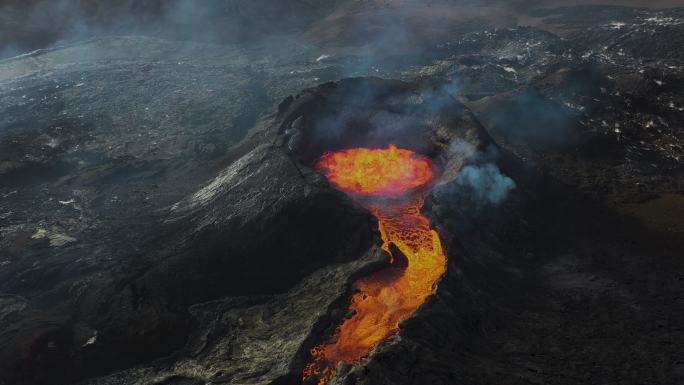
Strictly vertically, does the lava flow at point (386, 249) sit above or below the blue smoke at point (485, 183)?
below

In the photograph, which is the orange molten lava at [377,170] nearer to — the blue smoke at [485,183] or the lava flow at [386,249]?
the lava flow at [386,249]

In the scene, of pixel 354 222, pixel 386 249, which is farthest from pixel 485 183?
pixel 354 222

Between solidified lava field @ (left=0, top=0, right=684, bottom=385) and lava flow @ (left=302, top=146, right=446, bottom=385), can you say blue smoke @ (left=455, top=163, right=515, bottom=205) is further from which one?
lava flow @ (left=302, top=146, right=446, bottom=385)

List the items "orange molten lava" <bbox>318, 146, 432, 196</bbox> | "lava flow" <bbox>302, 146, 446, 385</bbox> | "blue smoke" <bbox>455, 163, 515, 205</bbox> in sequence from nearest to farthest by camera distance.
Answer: "lava flow" <bbox>302, 146, 446, 385</bbox>, "blue smoke" <bbox>455, 163, 515, 205</bbox>, "orange molten lava" <bbox>318, 146, 432, 196</bbox>

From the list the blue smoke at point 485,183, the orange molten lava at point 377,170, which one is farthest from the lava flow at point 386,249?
the blue smoke at point 485,183

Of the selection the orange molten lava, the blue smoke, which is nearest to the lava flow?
the orange molten lava

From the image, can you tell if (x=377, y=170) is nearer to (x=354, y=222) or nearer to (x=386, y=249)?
(x=354, y=222)

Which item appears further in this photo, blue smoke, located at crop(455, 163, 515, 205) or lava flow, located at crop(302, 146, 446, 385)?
blue smoke, located at crop(455, 163, 515, 205)
